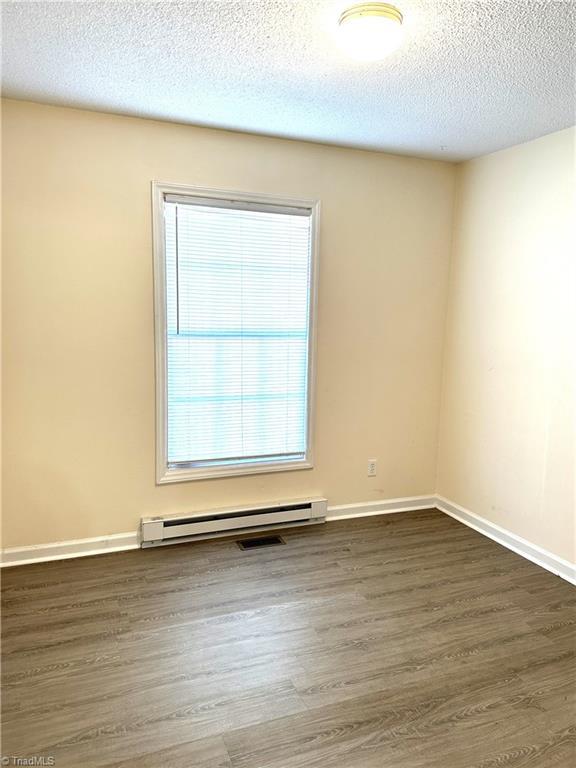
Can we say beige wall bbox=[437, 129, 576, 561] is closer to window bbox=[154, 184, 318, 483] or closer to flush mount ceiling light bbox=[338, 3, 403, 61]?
window bbox=[154, 184, 318, 483]

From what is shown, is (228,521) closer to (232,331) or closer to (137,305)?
(232,331)

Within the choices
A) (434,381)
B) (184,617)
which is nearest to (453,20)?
(434,381)

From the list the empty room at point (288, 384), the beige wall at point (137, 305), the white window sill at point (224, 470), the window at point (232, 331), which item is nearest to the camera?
the empty room at point (288, 384)

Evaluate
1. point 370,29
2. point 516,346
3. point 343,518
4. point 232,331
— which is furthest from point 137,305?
point 516,346

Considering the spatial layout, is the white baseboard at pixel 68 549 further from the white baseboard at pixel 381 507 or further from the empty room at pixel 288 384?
the white baseboard at pixel 381 507

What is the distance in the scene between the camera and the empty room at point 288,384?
5.99 ft

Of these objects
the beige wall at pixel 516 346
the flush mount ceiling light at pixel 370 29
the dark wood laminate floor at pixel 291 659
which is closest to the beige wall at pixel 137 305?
the beige wall at pixel 516 346

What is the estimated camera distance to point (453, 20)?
5.78 feet

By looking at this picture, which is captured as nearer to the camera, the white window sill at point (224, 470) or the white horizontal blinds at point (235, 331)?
the white horizontal blinds at point (235, 331)

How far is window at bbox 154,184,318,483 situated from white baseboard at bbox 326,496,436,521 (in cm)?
47

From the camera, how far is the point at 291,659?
2.13m

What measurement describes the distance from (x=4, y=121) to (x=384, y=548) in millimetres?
3288

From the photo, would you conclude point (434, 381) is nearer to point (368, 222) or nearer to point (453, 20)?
point (368, 222)

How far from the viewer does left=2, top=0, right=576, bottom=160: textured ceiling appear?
1751 millimetres
